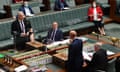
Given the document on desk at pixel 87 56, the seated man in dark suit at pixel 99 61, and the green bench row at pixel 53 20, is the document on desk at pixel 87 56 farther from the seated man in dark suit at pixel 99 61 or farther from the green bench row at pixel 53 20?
the green bench row at pixel 53 20

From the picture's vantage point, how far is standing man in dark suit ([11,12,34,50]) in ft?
28.0

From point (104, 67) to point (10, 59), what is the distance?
190 cm

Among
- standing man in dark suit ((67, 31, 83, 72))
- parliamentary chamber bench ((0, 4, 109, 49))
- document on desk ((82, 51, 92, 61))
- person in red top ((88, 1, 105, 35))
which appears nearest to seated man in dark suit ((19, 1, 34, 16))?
parliamentary chamber bench ((0, 4, 109, 49))

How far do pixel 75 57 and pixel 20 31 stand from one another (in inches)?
108

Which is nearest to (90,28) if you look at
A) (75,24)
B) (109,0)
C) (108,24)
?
(75,24)

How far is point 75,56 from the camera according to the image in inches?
253

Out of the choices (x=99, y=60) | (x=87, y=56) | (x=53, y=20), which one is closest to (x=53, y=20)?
(x=53, y=20)

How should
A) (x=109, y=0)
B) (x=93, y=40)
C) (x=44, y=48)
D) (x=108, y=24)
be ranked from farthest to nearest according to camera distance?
1. (x=109, y=0)
2. (x=108, y=24)
3. (x=93, y=40)
4. (x=44, y=48)

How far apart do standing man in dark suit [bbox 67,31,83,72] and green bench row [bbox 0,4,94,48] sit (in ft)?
9.60

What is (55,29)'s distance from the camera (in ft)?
27.6

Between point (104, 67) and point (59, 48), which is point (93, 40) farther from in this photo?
point (104, 67)

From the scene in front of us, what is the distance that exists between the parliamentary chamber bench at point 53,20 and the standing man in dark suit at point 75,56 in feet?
9.55

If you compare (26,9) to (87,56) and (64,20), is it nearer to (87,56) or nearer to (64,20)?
(64,20)

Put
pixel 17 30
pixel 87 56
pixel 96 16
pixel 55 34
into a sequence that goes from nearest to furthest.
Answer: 1. pixel 87 56
2. pixel 55 34
3. pixel 17 30
4. pixel 96 16
